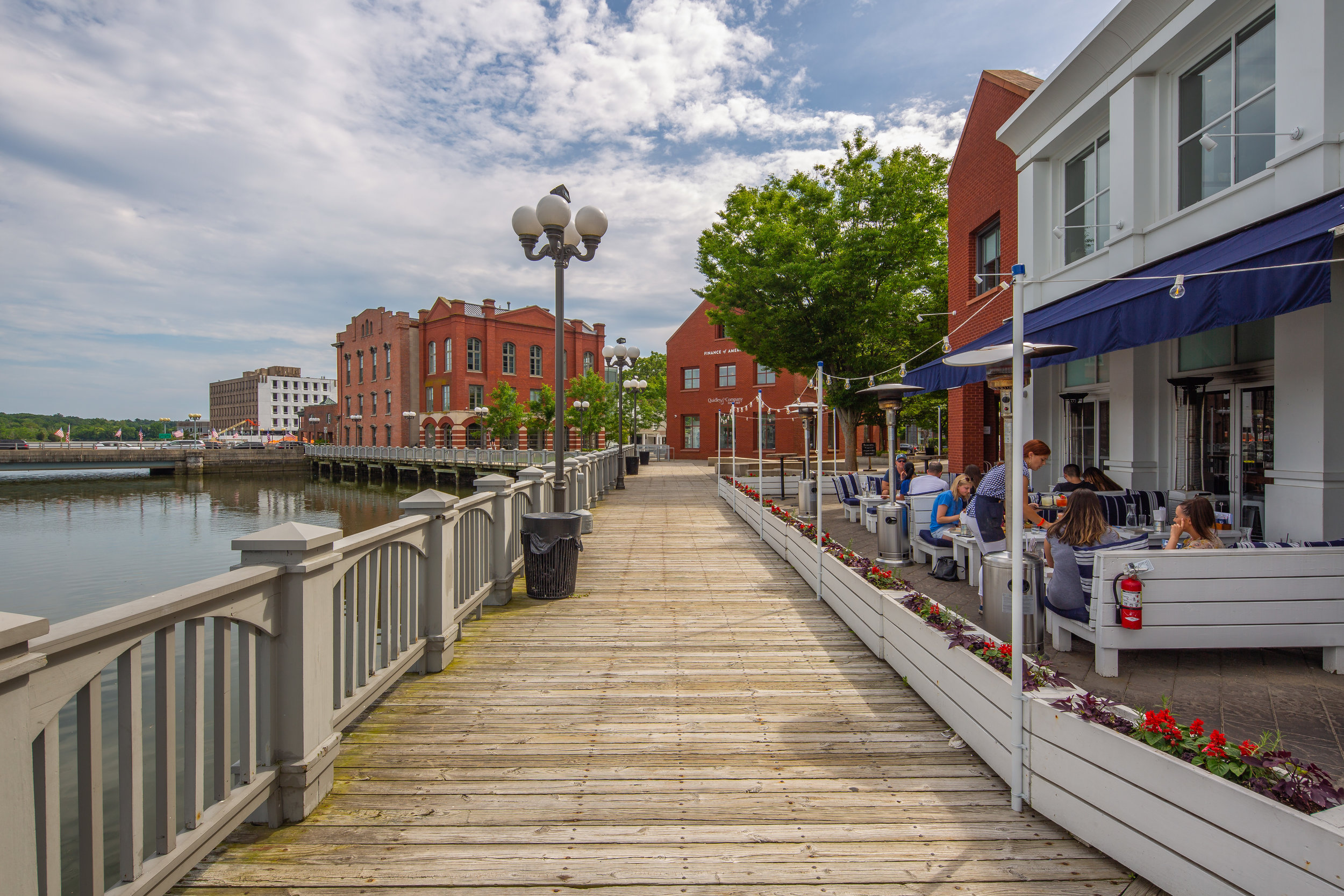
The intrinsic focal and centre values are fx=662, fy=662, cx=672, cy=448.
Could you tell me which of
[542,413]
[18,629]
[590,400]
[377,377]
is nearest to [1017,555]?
[18,629]

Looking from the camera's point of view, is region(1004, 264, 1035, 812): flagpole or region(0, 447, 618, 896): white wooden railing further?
region(1004, 264, 1035, 812): flagpole

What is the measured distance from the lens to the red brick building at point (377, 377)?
53062 mm

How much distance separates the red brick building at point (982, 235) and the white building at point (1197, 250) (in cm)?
118

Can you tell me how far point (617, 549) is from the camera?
33.1 feet

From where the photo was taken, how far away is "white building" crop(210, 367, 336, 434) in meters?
148

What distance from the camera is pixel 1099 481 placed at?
7898 millimetres

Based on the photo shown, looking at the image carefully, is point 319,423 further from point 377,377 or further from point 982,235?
point 982,235

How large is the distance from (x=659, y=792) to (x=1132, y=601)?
3163mm

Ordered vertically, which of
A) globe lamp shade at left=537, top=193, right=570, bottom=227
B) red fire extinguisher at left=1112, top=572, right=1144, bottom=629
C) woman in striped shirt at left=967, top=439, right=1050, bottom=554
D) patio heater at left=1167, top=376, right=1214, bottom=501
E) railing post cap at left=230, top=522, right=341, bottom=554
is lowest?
red fire extinguisher at left=1112, top=572, right=1144, bottom=629

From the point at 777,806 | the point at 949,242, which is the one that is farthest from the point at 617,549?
the point at 949,242

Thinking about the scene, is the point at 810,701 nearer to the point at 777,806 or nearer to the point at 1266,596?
the point at 777,806

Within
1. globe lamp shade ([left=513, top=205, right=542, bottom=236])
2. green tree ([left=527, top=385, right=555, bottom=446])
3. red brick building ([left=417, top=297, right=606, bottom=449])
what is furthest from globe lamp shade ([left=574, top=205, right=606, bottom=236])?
red brick building ([left=417, top=297, right=606, bottom=449])

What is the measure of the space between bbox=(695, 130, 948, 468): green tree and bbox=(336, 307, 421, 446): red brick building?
1525 inches

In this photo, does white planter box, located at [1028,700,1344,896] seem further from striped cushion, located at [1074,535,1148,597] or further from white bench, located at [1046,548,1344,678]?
striped cushion, located at [1074,535,1148,597]
